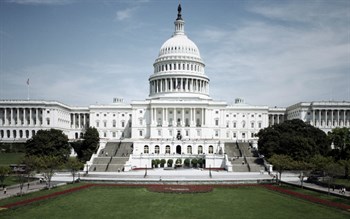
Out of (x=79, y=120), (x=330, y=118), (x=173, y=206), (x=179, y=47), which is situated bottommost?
(x=173, y=206)

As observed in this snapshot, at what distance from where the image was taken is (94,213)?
33.7 metres

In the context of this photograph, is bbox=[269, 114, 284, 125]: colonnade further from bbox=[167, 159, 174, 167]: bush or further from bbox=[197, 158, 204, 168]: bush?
bbox=[167, 159, 174, 167]: bush

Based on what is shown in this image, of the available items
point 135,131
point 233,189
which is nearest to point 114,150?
point 135,131

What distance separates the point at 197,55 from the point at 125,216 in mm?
99779

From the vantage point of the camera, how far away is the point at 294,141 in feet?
242

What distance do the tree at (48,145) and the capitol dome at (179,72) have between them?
45170mm

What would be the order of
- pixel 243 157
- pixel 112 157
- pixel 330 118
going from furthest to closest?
pixel 330 118, pixel 112 157, pixel 243 157

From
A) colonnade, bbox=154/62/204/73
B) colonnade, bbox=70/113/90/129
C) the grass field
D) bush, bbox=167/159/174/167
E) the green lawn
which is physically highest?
colonnade, bbox=154/62/204/73

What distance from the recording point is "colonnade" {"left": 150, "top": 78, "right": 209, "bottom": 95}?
120625 mm

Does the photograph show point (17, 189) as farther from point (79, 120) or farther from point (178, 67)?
point (79, 120)

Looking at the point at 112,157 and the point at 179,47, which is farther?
the point at 179,47

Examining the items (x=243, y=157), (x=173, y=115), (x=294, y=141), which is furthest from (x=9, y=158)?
(x=294, y=141)

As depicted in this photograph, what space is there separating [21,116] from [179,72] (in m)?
55.8

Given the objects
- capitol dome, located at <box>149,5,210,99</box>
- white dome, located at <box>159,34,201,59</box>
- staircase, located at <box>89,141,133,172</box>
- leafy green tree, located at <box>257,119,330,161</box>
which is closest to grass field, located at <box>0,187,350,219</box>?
leafy green tree, located at <box>257,119,330,161</box>
